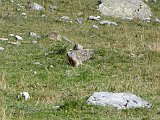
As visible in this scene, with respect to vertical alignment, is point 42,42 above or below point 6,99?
below

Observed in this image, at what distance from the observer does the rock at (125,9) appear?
106 ft

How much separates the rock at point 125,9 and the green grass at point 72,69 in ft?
6.00

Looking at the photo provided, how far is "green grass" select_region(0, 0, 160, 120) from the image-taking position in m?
11.9

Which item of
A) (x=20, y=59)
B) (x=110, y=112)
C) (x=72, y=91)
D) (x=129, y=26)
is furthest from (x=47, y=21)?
(x=110, y=112)

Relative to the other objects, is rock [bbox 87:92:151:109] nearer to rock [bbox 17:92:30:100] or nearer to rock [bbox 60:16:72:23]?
rock [bbox 17:92:30:100]

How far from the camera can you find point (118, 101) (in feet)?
40.6

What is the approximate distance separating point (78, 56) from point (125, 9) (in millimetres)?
14783

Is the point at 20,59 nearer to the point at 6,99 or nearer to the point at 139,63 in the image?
the point at 139,63

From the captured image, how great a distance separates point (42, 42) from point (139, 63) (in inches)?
202

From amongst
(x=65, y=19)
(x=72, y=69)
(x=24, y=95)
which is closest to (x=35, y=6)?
(x=65, y=19)

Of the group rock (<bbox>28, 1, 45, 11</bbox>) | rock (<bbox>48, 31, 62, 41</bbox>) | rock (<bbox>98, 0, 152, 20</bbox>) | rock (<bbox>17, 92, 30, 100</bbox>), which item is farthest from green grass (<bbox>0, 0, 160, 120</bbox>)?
rock (<bbox>98, 0, 152, 20</bbox>)

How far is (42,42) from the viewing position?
878 inches

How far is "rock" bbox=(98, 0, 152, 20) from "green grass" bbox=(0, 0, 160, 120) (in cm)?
183

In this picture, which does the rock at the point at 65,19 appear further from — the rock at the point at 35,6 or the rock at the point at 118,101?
the rock at the point at 118,101
